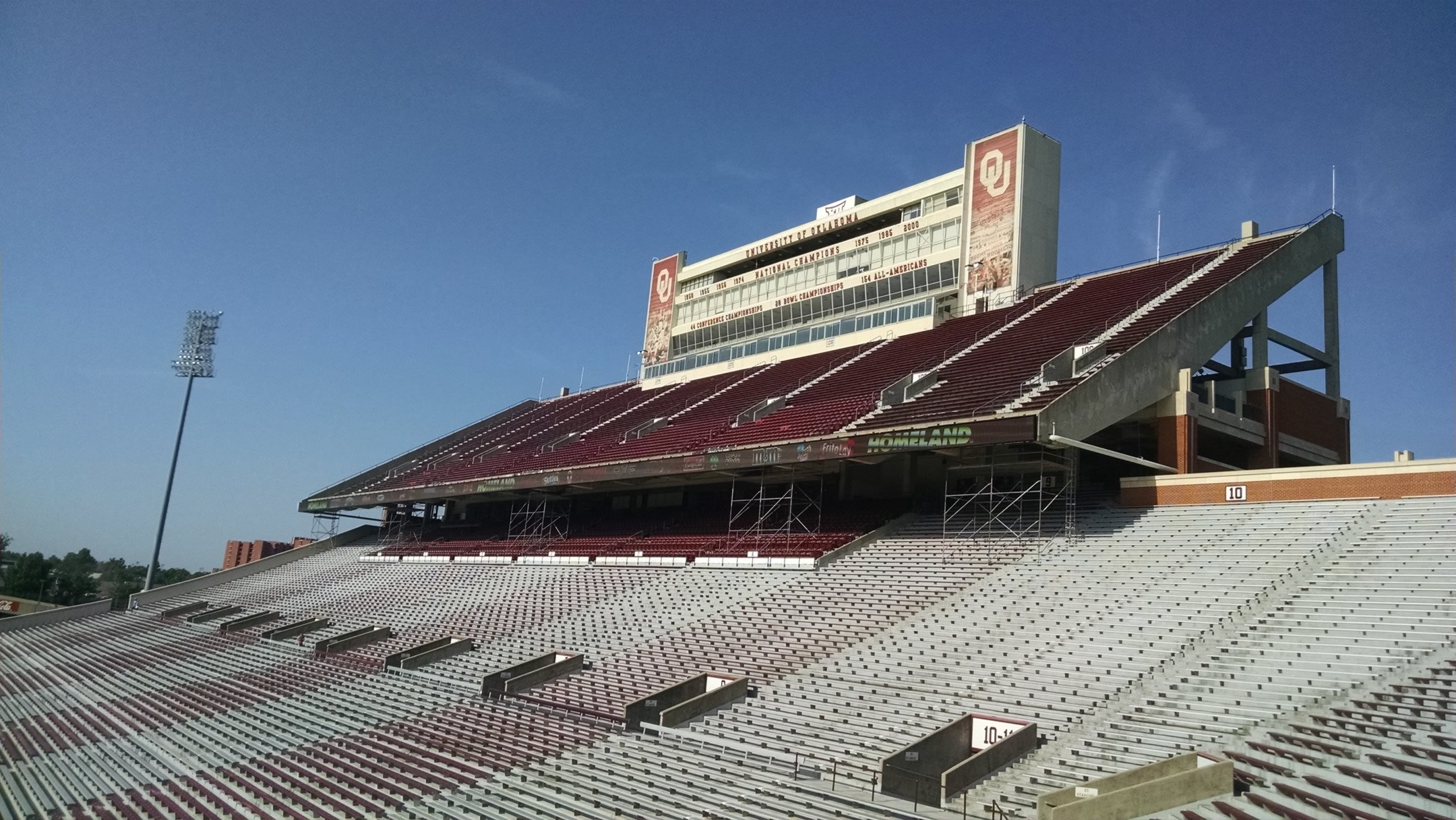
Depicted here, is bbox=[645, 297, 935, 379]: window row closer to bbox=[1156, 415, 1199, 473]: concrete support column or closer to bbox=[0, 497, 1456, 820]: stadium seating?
bbox=[1156, 415, 1199, 473]: concrete support column

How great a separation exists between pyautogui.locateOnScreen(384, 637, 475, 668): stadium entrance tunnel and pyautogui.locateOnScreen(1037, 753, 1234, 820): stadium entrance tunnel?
606 inches

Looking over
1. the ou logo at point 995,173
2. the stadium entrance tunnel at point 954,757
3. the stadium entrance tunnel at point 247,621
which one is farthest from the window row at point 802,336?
the stadium entrance tunnel at point 954,757

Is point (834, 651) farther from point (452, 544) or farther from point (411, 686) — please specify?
point (452, 544)

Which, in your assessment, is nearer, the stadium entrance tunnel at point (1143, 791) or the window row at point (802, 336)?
the stadium entrance tunnel at point (1143, 791)

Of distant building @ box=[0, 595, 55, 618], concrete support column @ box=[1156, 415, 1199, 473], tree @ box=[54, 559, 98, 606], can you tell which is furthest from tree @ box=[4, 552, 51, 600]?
concrete support column @ box=[1156, 415, 1199, 473]

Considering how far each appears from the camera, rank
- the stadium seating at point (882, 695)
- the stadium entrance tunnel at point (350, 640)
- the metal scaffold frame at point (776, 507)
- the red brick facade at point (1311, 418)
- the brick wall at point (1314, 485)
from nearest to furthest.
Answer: the stadium seating at point (882, 695)
the brick wall at point (1314, 485)
the red brick facade at point (1311, 418)
the stadium entrance tunnel at point (350, 640)
the metal scaffold frame at point (776, 507)

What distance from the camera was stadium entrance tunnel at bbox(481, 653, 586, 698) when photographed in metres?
18.5

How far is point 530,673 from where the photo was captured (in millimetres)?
18781

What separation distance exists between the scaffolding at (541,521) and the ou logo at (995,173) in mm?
18135

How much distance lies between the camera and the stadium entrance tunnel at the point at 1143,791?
9117 millimetres

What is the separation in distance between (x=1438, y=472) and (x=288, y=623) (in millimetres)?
28967

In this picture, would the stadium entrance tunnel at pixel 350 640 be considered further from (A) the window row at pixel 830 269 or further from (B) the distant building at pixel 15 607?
(B) the distant building at pixel 15 607

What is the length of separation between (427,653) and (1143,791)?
652 inches

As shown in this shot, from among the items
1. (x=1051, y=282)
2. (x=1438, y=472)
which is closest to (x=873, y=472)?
(x=1051, y=282)
